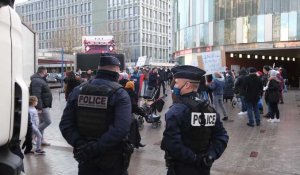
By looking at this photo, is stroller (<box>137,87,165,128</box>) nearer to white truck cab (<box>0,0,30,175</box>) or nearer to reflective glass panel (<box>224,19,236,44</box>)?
white truck cab (<box>0,0,30,175</box>)

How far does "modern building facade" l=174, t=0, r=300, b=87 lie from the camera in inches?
1415

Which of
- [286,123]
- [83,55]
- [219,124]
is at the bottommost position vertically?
[286,123]

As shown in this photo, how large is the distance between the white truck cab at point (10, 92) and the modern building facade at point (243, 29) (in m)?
35.4

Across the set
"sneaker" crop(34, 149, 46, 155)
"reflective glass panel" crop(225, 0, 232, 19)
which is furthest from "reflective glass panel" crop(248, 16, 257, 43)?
"sneaker" crop(34, 149, 46, 155)

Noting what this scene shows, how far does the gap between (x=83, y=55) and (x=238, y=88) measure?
1142 centimetres

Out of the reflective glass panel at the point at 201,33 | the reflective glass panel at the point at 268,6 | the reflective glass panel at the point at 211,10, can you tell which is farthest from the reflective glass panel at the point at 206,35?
the reflective glass panel at the point at 268,6

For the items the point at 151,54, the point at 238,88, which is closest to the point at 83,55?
→ the point at 238,88

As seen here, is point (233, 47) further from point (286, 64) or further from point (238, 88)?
point (238, 88)

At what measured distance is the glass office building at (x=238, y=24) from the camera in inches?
1415

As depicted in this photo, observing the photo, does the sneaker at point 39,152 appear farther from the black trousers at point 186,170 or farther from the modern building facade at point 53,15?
the modern building facade at point 53,15

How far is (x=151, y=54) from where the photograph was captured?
11812cm

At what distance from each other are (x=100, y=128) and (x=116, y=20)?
11011 cm

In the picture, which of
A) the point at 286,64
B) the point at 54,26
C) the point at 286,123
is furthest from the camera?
the point at 54,26

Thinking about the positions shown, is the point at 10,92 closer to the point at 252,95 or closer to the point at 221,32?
the point at 252,95
